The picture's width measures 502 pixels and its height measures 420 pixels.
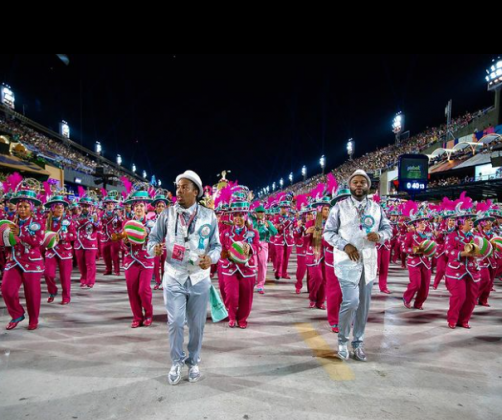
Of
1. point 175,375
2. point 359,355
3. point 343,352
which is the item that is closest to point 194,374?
point 175,375

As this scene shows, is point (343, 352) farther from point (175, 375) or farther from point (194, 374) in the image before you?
point (175, 375)

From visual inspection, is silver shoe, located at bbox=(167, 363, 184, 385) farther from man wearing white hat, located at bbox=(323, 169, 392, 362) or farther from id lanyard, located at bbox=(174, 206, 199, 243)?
man wearing white hat, located at bbox=(323, 169, 392, 362)

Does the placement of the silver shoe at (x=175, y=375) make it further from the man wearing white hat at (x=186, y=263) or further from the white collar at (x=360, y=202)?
the white collar at (x=360, y=202)

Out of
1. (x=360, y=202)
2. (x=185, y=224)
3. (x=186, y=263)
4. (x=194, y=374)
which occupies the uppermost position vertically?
(x=360, y=202)

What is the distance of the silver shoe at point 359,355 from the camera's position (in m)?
3.97

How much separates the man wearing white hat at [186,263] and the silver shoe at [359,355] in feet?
6.26

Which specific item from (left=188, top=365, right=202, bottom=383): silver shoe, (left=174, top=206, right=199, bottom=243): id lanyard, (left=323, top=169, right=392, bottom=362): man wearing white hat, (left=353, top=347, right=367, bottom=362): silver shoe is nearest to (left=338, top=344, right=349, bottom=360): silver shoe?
(left=323, top=169, right=392, bottom=362): man wearing white hat

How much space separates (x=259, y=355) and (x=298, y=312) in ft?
7.58

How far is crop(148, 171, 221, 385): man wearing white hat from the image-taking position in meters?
3.38

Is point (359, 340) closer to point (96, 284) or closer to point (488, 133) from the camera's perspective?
point (96, 284)

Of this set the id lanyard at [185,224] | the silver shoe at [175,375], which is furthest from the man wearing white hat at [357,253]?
the silver shoe at [175,375]

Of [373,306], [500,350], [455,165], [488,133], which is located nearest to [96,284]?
[373,306]

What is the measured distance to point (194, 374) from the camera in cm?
341

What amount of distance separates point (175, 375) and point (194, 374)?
195 mm
